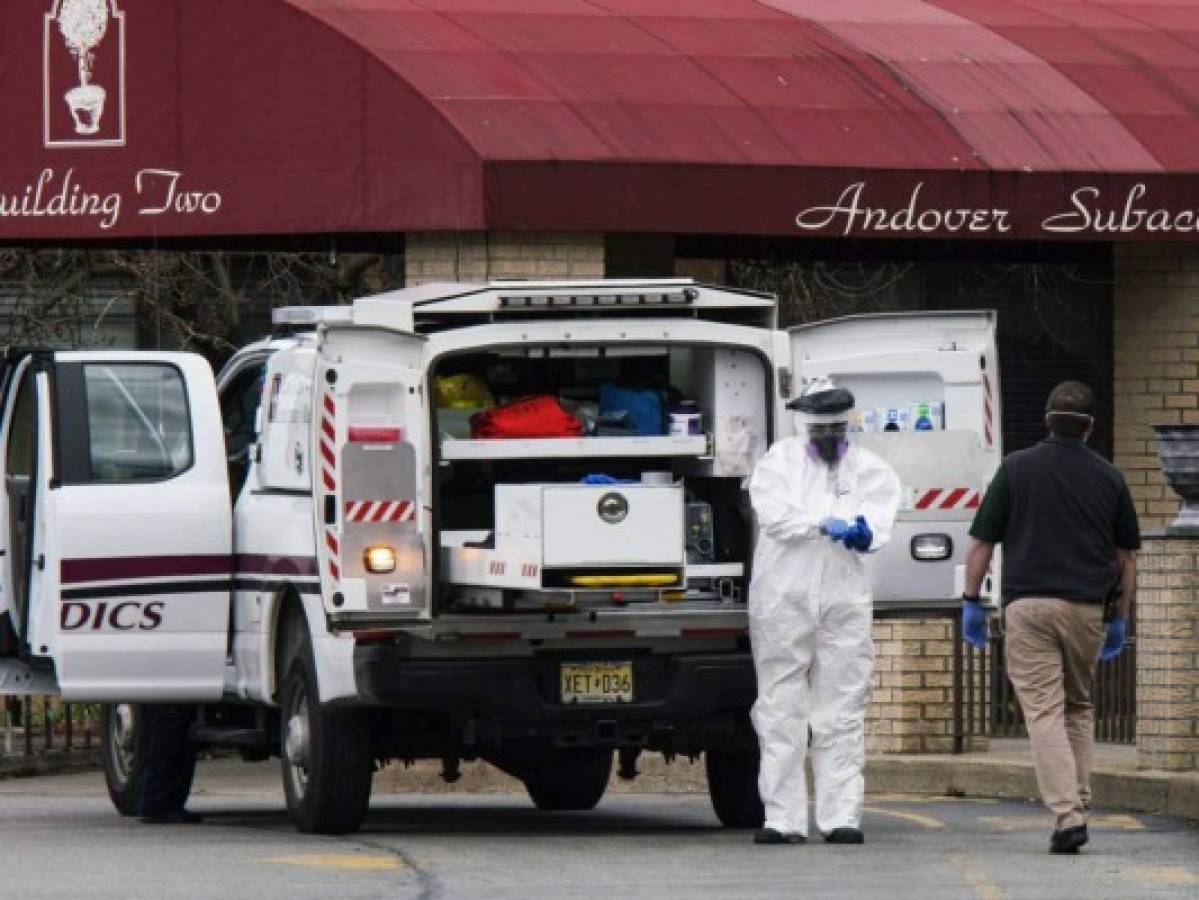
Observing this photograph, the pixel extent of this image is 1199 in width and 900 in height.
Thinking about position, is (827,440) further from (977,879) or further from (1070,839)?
(977,879)

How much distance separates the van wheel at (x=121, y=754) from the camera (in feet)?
55.4

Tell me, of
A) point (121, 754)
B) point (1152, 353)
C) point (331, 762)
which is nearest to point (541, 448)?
point (331, 762)

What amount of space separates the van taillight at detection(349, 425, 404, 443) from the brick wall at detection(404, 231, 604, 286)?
571cm

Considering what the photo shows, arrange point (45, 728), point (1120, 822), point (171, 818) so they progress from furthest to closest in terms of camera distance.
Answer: point (45, 728) < point (171, 818) < point (1120, 822)

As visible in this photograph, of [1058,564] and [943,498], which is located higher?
[943,498]

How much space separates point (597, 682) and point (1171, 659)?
3990mm

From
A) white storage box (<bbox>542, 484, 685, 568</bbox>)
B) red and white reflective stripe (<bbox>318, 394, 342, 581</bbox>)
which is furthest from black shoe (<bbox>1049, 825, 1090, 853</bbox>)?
red and white reflective stripe (<bbox>318, 394, 342, 581</bbox>)

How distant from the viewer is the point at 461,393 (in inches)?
585

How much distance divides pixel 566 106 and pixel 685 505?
573cm

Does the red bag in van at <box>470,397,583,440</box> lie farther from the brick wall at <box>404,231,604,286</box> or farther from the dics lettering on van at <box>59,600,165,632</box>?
the brick wall at <box>404,231,604,286</box>

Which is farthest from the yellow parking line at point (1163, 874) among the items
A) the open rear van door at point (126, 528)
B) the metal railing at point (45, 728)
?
the metal railing at point (45, 728)

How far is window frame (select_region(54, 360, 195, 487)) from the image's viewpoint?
15.6 meters

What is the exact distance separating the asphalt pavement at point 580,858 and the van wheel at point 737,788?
147 mm

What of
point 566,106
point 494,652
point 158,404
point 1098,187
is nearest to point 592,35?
point 566,106
